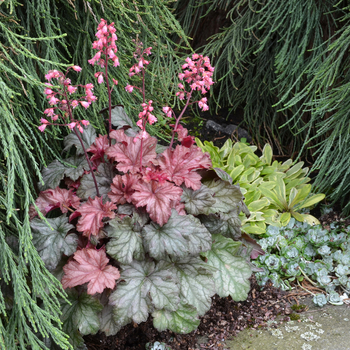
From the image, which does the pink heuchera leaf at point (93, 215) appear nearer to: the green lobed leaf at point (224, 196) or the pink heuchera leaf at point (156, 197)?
the pink heuchera leaf at point (156, 197)

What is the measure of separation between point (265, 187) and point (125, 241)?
155cm

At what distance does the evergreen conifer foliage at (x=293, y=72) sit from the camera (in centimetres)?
246

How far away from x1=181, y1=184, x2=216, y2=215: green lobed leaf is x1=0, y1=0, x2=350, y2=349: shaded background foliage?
0.64 metres

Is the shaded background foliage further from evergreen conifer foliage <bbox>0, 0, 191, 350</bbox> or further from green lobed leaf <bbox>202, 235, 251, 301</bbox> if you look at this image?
green lobed leaf <bbox>202, 235, 251, 301</bbox>

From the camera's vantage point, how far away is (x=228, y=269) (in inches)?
68.6

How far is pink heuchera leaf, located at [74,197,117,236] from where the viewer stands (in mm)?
1483

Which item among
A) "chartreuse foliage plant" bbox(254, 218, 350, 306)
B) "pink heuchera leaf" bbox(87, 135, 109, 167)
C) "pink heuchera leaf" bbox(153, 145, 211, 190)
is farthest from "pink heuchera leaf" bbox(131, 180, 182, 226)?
"chartreuse foliage plant" bbox(254, 218, 350, 306)

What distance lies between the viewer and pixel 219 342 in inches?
69.7

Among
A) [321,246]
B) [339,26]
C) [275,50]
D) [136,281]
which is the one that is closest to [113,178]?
[136,281]

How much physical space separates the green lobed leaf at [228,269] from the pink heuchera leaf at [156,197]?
355mm

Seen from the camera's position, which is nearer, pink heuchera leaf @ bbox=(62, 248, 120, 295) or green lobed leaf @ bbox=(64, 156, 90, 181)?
pink heuchera leaf @ bbox=(62, 248, 120, 295)

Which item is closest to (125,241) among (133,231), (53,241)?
(133,231)

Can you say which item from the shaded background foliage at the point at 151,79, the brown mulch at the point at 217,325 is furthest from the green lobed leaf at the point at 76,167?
the brown mulch at the point at 217,325

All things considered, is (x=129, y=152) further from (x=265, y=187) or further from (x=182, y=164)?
(x=265, y=187)
